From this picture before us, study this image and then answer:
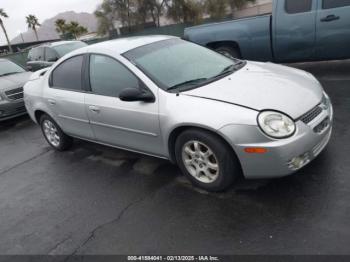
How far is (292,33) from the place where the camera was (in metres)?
6.96

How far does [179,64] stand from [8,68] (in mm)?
6747

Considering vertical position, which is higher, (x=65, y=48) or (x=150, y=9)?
(x=150, y=9)

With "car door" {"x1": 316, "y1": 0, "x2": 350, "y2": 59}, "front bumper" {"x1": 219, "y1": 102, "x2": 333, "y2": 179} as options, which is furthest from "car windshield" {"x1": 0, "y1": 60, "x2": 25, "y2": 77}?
"front bumper" {"x1": 219, "y1": 102, "x2": 333, "y2": 179}

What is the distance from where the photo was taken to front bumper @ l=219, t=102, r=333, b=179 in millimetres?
3099

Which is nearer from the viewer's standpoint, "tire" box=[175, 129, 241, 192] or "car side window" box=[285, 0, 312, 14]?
"tire" box=[175, 129, 241, 192]

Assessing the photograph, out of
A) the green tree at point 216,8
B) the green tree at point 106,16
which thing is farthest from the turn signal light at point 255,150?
the green tree at point 106,16

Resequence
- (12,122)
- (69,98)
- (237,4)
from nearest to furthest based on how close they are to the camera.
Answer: (69,98) < (12,122) < (237,4)

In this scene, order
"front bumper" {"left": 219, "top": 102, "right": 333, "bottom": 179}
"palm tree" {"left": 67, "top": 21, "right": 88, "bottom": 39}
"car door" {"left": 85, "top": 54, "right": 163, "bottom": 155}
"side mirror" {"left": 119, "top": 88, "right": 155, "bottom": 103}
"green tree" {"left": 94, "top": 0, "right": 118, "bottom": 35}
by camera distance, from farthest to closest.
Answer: "palm tree" {"left": 67, "top": 21, "right": 88, "bottom": 39} → "green tree" {"left": 94, "top": 0, "right": 118, "bottom": 35} → "car door" {"left": 85, "top": 54, "right": 163, "bottom": 155} → "side mirror" {"left": 119, "top": 88, "right": 155, "bottom": 103} → "front bumper" {"left": 219, "top": 102, "right": 333, "bottom": 179}

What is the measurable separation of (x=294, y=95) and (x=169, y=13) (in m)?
32.3

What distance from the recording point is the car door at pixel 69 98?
4703 mm

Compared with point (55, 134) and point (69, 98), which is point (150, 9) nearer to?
point (55, 134)

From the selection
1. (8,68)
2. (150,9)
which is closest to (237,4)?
(150,9)

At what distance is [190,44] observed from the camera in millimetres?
4820

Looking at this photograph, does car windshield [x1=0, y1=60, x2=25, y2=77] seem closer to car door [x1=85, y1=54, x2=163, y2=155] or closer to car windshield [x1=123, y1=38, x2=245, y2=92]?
car door [x1=85, y1=54, x2=163, y2=155]
